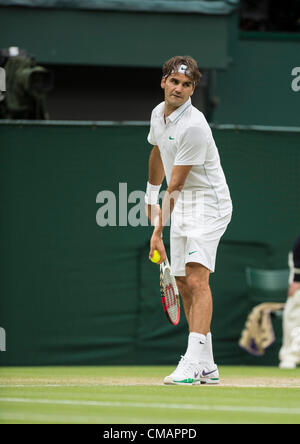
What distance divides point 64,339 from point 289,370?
2190 mm

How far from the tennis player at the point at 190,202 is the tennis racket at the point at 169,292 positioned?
4.1 inches

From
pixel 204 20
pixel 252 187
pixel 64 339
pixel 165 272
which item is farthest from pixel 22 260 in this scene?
pixel 204 20

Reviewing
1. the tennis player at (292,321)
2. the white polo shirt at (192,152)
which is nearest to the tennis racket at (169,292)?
Result: the white polo shirt at (192,152)

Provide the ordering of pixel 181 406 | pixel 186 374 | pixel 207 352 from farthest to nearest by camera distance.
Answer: pixel 207 352
pixel 186 374
pixel 181 406

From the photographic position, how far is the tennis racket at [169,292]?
6.74 meters

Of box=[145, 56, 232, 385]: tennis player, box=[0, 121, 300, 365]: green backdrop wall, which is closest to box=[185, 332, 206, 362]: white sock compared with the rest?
box=[145, 56, 232, 385]: tennis player

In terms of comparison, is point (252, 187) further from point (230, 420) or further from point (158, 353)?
point (230, 420)

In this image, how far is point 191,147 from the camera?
6.35 m

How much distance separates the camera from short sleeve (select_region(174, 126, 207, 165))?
20.8 ft

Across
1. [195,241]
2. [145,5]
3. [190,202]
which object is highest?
[145,5]

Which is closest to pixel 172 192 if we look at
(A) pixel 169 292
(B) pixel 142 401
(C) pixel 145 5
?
(A) pixel 169 292

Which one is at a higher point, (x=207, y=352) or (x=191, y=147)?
(x=191, y=147)

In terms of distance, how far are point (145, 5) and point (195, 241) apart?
7.27m

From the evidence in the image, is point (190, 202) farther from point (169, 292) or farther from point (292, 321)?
point (292, 321)
